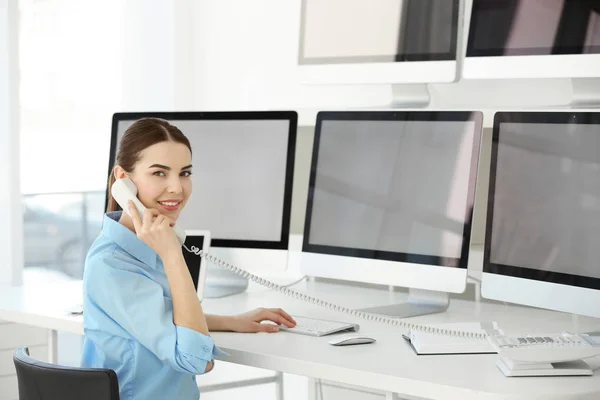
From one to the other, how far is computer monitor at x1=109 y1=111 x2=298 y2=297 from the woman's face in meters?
0.65

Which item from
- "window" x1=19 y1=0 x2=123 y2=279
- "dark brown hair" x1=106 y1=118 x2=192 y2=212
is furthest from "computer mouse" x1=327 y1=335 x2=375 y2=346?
"window" x1=19 y1=0 x2=123 y2=279

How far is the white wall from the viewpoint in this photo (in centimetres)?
317

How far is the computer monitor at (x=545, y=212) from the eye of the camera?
6.32 ft

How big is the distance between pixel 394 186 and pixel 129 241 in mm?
779

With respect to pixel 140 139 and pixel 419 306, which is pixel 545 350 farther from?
pixel 140 139

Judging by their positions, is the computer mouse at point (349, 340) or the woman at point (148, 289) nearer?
the woman at point (148, 289)

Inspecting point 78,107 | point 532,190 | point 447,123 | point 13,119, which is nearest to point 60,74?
point 78,107

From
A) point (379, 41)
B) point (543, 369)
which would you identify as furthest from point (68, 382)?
point (379, 41)

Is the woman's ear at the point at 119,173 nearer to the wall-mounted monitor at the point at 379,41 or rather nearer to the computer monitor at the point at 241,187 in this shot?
the computer monitor at the point at 241,187

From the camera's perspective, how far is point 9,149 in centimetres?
319

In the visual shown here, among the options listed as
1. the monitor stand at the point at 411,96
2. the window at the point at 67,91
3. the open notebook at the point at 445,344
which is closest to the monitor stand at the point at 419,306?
the open notebook at the point at 445,344

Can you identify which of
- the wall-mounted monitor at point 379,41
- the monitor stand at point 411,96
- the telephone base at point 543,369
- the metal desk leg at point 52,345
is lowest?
the metal desk leg at point 52,345

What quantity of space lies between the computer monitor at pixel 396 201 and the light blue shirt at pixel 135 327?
626mm

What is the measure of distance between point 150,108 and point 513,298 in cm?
213
